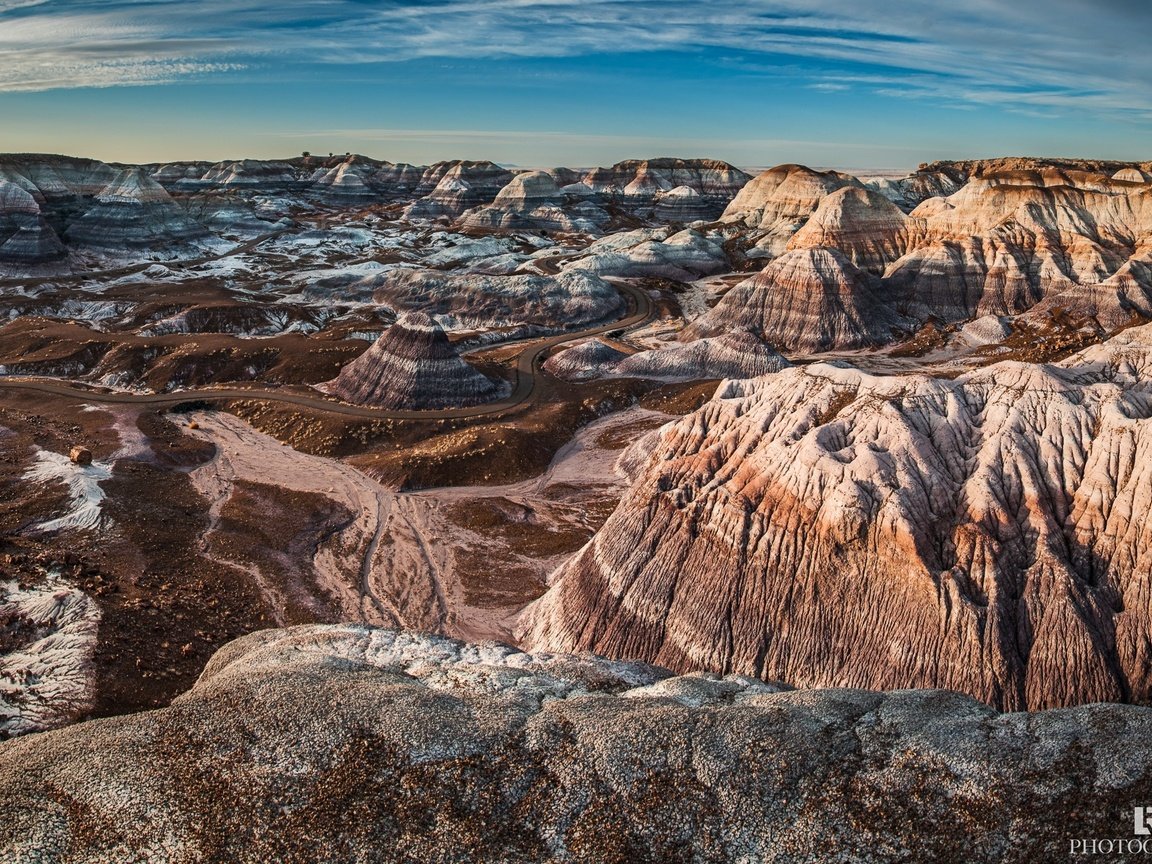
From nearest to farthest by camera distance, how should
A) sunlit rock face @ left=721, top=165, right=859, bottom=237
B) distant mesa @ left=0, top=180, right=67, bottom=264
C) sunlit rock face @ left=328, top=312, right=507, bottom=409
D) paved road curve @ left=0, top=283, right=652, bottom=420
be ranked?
paved road curve @ left=0, top=283, right=652, bottom=420, sunlit rock face @ left=328, top=312, right=507, bottom=409, distant mesa @ left=0, top=180, right=67, bottom=264, sunlit rock face @ left=721, top=165, right=859, bottom=237

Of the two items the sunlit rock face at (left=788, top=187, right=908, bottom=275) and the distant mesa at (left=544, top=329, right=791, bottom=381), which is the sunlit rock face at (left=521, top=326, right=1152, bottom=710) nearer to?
the distant mesa at (left=544, top=329, right=791, bottom=381)

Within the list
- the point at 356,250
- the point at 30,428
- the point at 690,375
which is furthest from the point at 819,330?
the point at 356,250

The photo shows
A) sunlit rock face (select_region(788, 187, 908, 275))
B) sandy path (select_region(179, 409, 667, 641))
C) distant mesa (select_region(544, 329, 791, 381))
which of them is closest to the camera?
sandy path (select_region(179, 409, 667, 641))

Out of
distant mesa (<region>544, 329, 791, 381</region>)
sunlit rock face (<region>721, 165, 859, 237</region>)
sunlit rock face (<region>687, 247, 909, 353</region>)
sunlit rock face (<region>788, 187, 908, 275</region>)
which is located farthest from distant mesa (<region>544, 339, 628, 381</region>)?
sunlit rock face (<region>721, 165, 859, 237</region>)

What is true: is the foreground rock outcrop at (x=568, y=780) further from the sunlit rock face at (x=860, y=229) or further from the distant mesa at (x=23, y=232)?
the distant mesa at (x=23, y=232)

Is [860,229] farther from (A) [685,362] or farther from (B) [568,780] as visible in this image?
(B) [568,780]

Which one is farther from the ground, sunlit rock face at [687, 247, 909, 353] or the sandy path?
sunlit rock face at [687, 247, 909, 353]

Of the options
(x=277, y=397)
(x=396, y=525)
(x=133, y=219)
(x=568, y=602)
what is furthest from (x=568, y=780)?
(x=133, y=219)
